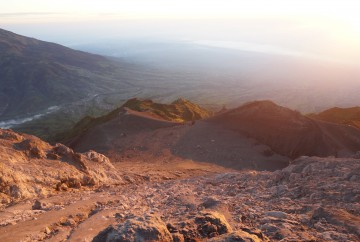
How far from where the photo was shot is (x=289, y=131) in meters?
38.8

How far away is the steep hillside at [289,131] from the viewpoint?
3597 cm

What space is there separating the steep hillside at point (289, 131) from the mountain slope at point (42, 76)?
100 m

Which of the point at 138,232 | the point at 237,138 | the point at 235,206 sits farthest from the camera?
the point at 237,138

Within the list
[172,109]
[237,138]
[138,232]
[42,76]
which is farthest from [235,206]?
[42,76]

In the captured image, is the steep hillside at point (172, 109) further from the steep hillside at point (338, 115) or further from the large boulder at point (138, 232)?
the large boulder at point (138, 232)

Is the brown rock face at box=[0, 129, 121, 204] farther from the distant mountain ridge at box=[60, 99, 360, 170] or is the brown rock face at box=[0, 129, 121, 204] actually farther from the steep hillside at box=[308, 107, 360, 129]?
the steep hillside at box=[308, 107, 360, 129]

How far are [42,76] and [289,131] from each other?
134 m

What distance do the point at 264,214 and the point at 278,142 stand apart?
28.0 metres

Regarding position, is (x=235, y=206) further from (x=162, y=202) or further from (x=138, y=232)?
(x=138, y=232)

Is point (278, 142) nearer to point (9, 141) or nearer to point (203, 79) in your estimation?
point (9, 141)

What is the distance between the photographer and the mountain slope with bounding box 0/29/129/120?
459ft

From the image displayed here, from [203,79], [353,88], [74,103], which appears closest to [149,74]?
[203,79]

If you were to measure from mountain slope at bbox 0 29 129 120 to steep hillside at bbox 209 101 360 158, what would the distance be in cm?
10015

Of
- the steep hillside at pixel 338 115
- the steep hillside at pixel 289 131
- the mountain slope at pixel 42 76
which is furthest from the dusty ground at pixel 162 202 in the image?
the mountain slope at pixel 42 76
